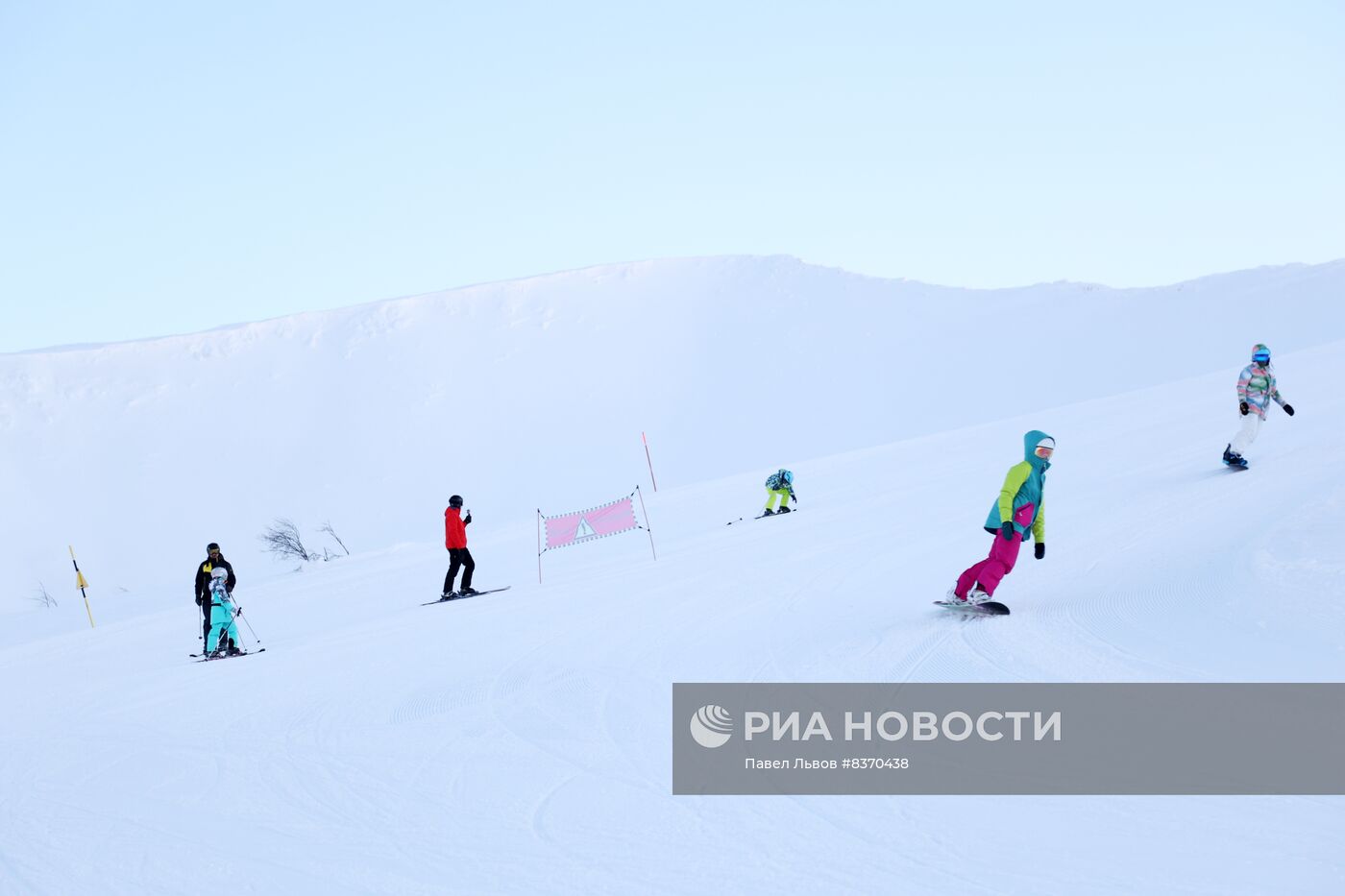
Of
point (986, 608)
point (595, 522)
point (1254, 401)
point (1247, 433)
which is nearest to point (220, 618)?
point (595, 522)

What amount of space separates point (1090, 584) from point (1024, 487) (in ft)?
4.04

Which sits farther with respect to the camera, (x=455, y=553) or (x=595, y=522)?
(x=595, y=522)

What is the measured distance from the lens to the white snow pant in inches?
545

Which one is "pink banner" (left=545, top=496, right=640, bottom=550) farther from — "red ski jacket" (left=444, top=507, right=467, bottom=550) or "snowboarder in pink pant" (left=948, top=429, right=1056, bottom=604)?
"snowboarder in pink pant" (left=948, top=429, right=1056, bottom=604)

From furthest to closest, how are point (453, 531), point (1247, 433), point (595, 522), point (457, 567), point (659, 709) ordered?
point (595, 522) → point (457, 567) → point (453, 531) → point (1247, 433) → point (659, 709)

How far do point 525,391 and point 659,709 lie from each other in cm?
4547

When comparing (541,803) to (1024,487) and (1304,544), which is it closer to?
(1024,487)

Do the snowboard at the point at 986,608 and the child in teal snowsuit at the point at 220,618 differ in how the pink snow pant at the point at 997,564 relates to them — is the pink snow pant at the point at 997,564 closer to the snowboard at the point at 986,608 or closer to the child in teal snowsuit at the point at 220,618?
the snowboard at the point at 986,608

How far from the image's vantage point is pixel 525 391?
170ft

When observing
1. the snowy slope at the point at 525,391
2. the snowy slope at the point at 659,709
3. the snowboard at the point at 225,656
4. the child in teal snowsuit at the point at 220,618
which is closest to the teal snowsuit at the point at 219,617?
the child in teal snowsuit at the point at 220,618

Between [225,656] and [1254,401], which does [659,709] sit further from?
[1254,401]

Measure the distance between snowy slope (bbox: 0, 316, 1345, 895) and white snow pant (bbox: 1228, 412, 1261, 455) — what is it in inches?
11.7

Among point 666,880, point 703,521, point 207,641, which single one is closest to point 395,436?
point 703,521

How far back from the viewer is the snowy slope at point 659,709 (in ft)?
14.7
